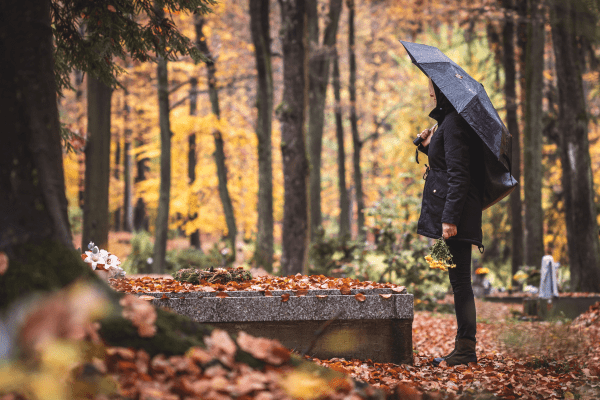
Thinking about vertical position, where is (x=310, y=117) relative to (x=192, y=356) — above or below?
above

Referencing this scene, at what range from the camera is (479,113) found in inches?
158

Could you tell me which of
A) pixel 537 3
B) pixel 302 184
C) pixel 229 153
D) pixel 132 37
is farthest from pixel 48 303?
pixel 229 153

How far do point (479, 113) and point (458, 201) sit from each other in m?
0.72

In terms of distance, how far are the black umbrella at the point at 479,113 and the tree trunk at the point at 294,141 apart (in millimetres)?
5195

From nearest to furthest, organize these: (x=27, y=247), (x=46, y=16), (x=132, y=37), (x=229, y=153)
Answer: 1. (x=27, y=247)
2. (x=46, y=16)
3. (x=132, y=37)
4. (x=229, y=153)

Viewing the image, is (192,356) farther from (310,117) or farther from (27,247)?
(310,117)

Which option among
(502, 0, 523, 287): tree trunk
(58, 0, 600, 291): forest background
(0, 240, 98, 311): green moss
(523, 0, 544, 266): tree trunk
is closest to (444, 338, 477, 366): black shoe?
(0, 240, 98, 311): green moss

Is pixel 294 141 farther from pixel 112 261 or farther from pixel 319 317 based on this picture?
pixel 319 317

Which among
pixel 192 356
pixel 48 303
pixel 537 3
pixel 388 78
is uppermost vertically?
pixel 388 78

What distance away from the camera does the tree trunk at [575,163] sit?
374 inches

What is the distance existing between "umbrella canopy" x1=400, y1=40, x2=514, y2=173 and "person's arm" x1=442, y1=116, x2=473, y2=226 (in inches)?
5.6

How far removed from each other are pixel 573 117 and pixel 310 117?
291 inches

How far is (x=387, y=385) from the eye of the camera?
10.6 ft

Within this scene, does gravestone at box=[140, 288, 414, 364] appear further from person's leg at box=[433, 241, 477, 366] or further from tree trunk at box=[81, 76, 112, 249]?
tree trunk at box=[81, 76, 112, 249]
